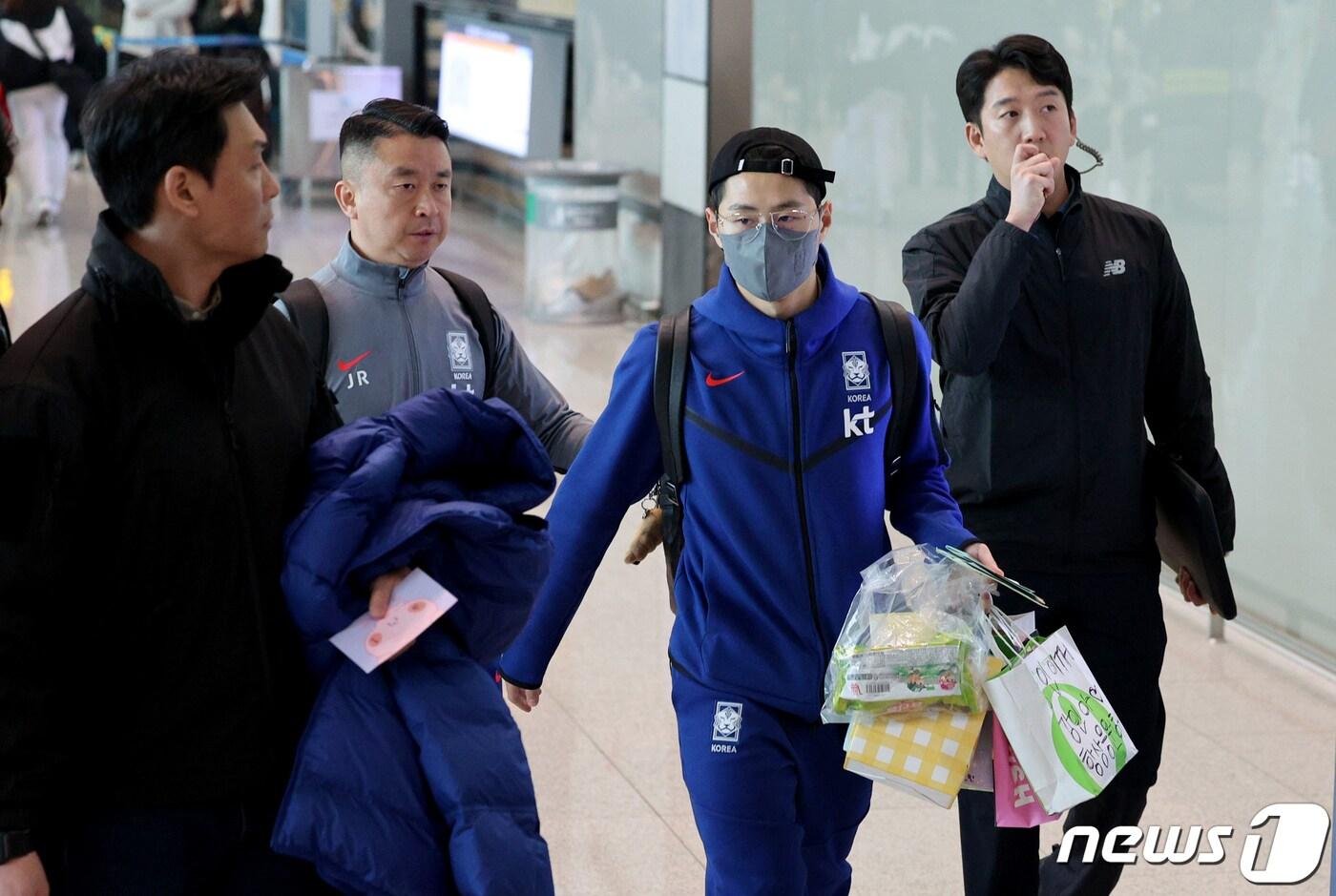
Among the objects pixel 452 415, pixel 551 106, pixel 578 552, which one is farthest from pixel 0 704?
pixel 551 106

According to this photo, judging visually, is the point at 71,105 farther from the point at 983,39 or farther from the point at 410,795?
the point at 410,795

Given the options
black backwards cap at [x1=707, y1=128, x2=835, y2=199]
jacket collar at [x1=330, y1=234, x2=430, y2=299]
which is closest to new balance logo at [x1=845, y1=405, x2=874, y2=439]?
black backwards cap at [x1=707, y1=128, x2=835, y2=199]

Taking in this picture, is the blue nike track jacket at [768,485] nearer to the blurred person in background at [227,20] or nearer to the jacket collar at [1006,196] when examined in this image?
the jacket collar at [1006,196]

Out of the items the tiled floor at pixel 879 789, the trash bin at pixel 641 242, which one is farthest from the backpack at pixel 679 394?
the trash bin at pixel 641 242

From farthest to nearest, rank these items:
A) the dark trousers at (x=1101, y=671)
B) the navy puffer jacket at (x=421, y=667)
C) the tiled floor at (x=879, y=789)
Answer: the tiled floor at (x=879, y=789) → the dark trousers at (x=1101, y=671) → the navy puffer jacket at (x=421, y=667)

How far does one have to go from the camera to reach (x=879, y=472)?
9.50ft

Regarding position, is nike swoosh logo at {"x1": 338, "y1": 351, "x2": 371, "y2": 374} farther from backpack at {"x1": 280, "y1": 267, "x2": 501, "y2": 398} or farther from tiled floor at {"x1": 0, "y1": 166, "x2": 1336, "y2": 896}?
tiled floor at {"x1": 0, "y1": 166, "x2": 1336, "y2": 896}

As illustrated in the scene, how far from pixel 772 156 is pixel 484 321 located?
2.49 ft

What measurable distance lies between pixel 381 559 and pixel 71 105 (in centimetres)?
1309

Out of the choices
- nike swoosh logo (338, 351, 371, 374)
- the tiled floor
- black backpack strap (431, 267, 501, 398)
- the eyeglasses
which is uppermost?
the eyeglasses

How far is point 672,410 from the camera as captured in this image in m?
2.88

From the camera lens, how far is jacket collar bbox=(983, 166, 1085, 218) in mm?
3314

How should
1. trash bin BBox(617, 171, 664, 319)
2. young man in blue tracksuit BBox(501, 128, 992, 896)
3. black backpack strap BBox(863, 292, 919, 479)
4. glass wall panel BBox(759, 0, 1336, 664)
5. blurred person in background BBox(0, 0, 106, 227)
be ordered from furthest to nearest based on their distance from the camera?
blurred person in background BBox(0, 0, 106, 227) < trash bin BBox(617, 171, 664, 319) < glass wall panel BBox(759, 0, 1336, 664) < black backpack strap BBox(863, 292, 919, 479) < young man in blue tracksuit BBox(501, 128, 992, 896)

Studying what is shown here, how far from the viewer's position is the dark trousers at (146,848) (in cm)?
206
